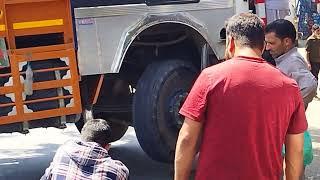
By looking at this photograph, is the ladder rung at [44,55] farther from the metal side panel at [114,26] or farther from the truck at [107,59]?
the metal side panel at [114,26]

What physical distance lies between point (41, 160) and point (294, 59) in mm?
4031

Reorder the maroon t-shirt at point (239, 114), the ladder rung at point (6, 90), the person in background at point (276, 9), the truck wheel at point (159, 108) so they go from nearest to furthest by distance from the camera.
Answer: the maroon t-shirt at point (239, 114) → the ladder rung at point (6, 90) → the truck wheel at point (159, 108) → the person in background at point (276, 9)

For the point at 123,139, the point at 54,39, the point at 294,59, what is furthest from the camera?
the point at 123,139

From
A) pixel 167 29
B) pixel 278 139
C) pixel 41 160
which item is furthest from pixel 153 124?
pixel 278 139

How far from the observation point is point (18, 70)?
540 centimetres

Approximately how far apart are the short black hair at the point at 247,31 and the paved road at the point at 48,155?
3441mm

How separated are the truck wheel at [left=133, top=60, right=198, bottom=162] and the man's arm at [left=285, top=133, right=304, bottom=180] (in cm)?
301

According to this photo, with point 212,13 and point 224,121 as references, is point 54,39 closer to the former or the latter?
point 212,13

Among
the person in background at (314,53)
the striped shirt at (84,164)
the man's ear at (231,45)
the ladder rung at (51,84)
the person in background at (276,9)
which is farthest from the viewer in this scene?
the person in background at (314,53)

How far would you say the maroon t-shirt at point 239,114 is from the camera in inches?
115

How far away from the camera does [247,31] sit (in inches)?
118

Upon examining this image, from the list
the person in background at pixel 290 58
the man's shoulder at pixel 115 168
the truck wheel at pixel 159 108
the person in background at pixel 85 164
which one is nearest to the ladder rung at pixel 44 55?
the truck wheel at pixel 159 108

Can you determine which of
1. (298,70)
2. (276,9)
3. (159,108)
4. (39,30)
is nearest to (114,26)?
(39,30)

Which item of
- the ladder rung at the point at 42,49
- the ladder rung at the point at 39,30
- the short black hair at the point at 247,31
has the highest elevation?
the short black hair at the point at 247,31
